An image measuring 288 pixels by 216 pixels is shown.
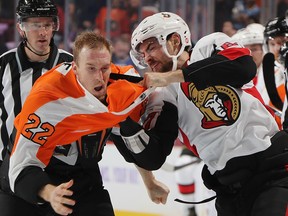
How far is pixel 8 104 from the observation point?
352 cm

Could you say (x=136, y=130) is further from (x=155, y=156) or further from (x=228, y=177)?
(x=228, y=177)

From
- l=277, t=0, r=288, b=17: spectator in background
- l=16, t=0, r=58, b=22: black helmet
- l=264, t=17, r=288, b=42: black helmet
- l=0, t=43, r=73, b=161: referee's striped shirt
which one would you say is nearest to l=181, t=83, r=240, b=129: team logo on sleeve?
l=0, t=43, r=73, b=161: referee's striped shirt

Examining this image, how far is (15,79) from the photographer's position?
3547mm

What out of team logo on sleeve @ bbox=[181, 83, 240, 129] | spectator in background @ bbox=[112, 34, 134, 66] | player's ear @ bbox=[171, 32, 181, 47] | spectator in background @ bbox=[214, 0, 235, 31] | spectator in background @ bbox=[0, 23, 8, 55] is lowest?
spectator in background @ bbox=[112, 34, 134, 66]

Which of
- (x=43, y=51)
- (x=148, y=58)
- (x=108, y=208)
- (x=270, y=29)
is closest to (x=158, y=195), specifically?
(x=108, y=208)

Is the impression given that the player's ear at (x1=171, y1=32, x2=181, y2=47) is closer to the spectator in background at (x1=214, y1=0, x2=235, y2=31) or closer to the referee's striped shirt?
the referee's striped shirt

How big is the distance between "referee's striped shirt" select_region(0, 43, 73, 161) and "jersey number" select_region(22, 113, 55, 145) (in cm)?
65

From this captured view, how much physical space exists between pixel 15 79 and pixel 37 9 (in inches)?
15.7

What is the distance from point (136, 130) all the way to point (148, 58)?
0.29 metres

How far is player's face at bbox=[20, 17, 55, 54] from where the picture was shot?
11.8ft

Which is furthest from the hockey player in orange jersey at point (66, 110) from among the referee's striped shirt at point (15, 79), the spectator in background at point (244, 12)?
the spectator in background at point (244, 12)

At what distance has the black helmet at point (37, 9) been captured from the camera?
3695 mm

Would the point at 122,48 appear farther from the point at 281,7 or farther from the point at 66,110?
the point at 66,110

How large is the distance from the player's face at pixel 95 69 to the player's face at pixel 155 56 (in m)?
0.17
